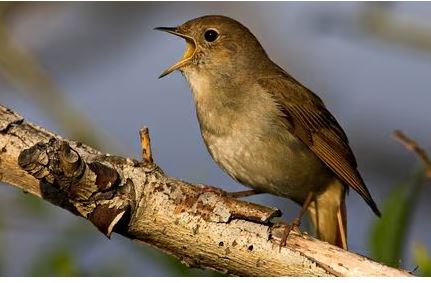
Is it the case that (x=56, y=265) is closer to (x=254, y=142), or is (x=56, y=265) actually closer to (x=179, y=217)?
(x=179, y=217)

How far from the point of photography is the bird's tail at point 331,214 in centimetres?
512

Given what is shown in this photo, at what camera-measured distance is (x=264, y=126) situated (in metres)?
4.70

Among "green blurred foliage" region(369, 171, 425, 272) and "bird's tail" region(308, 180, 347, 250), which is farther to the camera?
"bird's tail" region(308, 180, 347, 250)

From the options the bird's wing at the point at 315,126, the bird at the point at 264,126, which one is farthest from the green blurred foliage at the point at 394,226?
the bird's wing at the point at 315,126

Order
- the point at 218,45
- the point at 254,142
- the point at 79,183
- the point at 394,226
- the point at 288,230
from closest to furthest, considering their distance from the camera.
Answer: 1. the point at 79,183
2. the point at 394,226
3. the point at 288,230
4. the point at 254,142
5. the point at 218,45

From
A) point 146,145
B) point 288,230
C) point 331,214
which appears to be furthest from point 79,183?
point 331,214

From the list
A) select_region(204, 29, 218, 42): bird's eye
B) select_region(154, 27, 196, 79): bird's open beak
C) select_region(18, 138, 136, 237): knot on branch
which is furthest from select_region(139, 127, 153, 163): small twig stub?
select_region(204, 29, 218, 42): bird's eye

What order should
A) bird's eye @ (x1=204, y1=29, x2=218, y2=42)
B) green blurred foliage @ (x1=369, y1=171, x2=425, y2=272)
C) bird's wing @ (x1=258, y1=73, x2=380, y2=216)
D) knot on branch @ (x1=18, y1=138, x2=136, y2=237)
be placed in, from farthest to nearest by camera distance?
1. bird's eye @ (x1=204, y1=29, x2=218, y2=42)
2. bird's wing @ (x1=258, y1=73, x2=380, y2=216)
3. green blurred foliage @ (x1=369, y1=171, x2=425, y2=272)
4. knot on branch @ (x1=18, y1=138, x2=136, y2=237)

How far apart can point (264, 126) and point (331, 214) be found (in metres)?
0.81

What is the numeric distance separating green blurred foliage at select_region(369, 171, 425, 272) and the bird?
91cm

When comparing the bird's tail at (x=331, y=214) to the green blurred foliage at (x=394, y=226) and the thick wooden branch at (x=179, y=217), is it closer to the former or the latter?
the thick wooden branch at (x=179, y=217)

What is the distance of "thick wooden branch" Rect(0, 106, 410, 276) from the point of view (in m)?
3.36

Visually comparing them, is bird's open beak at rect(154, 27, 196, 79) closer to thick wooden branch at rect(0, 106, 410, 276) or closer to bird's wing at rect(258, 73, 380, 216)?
bird's wing at rect(258, 73, 380, 216)

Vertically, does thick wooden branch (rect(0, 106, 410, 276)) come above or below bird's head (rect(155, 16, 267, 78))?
below
